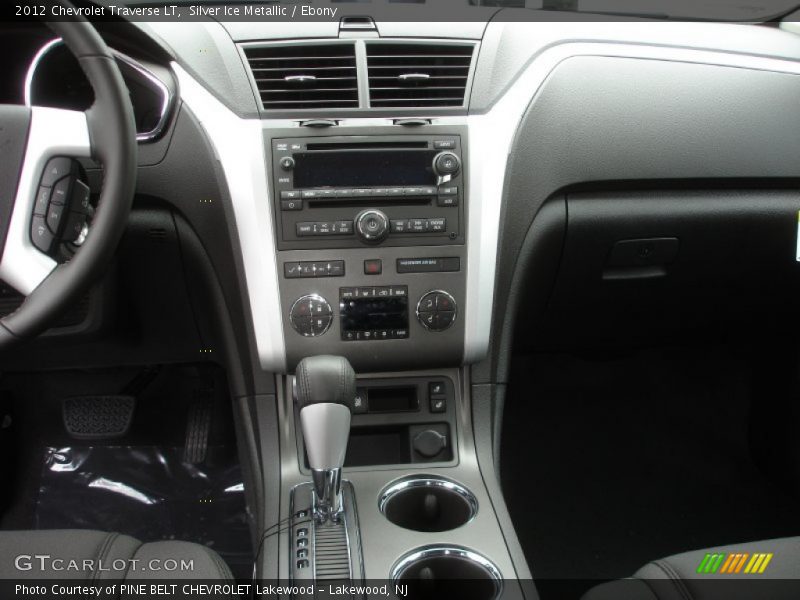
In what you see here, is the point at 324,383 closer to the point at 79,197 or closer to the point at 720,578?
the point at 79,197

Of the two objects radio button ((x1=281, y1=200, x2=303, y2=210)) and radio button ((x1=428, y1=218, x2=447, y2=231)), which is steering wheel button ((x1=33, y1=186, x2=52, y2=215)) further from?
radio button ((x1=428, y1=218, x2=447, y2=231))

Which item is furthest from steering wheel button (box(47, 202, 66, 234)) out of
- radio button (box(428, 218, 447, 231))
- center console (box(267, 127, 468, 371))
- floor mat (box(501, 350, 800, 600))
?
floor mat (box(501, 350, 800, 600))

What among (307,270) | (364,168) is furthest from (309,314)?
(364,168)

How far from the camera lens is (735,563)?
3.64ft

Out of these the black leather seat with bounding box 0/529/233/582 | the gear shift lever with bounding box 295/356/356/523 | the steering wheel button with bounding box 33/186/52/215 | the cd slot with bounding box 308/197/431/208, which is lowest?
the black leather seat with bounding box 0/529/233/582

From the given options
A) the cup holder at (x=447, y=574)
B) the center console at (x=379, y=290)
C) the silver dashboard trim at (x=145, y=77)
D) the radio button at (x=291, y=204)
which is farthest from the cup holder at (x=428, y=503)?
the silver dashboard trim at (x=145, y=77)

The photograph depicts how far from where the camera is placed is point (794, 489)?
2127mm

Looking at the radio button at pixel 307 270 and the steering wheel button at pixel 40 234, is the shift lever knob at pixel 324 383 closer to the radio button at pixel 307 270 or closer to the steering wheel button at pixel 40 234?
the radio button at pixel 307 270

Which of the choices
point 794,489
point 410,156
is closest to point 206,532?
point 410,156

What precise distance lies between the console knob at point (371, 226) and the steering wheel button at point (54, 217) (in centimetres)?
55

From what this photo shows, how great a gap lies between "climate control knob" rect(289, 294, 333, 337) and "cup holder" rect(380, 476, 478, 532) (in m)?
0.35

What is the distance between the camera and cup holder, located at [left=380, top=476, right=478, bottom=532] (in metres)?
1.46

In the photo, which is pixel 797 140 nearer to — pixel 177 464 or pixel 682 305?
pixel 682 305

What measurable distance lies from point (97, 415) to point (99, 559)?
3.41 feet
